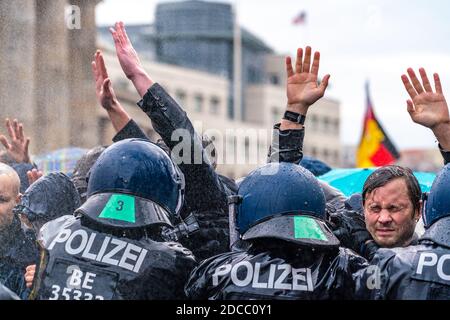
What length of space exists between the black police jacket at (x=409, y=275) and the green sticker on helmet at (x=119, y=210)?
0.87 m

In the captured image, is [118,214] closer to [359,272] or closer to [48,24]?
[359,272]

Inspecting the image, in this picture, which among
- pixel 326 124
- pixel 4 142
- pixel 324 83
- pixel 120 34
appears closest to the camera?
pixel 324 83

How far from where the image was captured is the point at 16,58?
930 centimetres

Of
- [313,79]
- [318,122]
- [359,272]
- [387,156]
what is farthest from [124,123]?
[318,122]

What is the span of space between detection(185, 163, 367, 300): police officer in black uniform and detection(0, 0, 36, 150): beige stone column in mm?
4006

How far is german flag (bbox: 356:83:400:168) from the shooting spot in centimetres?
1069

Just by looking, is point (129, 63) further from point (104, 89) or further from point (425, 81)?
point (425, 81)

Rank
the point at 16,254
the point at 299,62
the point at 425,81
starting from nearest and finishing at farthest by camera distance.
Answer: the point at 299,62, the point at 425,81, the point at 16,254

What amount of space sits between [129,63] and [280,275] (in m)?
1.43

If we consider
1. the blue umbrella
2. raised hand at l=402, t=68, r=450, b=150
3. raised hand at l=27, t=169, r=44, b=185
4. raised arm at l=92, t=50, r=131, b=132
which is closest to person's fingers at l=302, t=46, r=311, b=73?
raised hand at l=402, t=68, r=450, b=150

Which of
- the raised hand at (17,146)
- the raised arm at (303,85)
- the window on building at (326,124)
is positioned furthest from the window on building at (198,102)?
the raised arm at (303,85)

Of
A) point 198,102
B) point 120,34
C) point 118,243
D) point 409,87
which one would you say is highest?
point 120,34

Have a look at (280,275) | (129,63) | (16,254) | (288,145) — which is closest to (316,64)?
(288,145)

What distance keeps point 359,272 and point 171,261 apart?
0.71 metres
